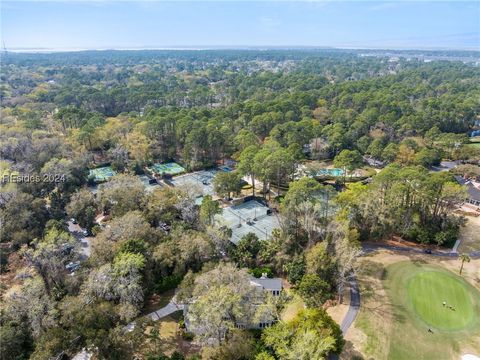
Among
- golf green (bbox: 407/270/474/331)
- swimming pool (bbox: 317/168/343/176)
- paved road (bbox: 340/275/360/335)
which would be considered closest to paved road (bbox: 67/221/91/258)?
paved road (bbox: 340/275/360/335)

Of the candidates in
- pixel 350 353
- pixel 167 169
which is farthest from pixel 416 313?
pixel 167 169

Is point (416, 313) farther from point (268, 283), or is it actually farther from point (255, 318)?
point (255, 318)

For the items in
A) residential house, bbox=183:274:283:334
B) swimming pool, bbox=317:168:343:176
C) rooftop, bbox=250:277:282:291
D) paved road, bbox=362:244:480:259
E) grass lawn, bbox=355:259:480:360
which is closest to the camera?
residential house, bbox=183:274:283:334

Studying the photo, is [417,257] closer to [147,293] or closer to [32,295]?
[147,293]

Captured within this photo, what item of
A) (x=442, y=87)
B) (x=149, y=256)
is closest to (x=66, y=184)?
(x=149, y=256)

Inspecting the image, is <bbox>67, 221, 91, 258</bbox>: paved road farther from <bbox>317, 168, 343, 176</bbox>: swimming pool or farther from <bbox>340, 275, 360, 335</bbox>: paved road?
<bbox>317, 168, 343, 176</bbox>: swimming pool

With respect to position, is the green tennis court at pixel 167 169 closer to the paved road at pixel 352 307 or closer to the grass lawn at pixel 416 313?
the paved road at pixel 352 307
